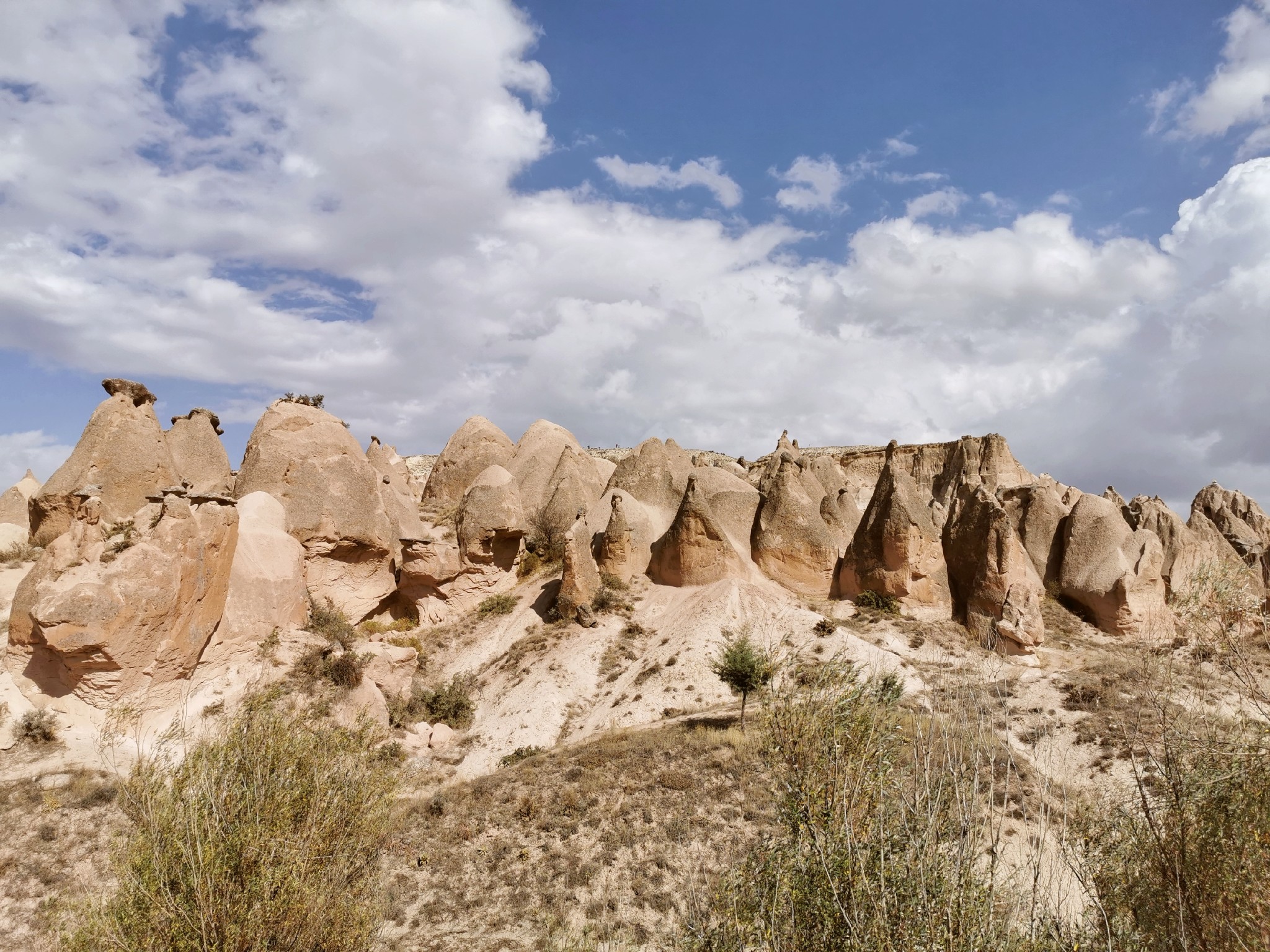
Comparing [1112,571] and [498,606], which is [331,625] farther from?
[1112,571]

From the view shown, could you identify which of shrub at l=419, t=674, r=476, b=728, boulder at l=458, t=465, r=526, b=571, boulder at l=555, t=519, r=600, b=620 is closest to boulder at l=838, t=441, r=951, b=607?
boulder at l=555, t=519, r=600, b=620

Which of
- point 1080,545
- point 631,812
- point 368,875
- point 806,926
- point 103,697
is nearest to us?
point 806,926

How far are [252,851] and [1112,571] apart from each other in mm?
29880

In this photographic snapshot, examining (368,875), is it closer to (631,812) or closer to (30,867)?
(631,812)

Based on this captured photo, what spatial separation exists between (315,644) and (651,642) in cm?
1045

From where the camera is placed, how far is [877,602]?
2681 cm

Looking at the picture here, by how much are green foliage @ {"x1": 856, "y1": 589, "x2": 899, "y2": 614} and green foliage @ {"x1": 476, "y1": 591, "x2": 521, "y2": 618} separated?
12.9 metres

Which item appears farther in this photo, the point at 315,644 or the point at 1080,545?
the point at 1080,545

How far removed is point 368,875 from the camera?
1064 centimetres

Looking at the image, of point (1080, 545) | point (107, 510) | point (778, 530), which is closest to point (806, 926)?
point (778, 530)

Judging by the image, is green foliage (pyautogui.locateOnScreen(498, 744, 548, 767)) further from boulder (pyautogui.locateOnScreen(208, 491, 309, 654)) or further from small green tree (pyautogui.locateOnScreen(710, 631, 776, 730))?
boulder (pyautogui.locateOnScreen(208, 491, 309, 654))

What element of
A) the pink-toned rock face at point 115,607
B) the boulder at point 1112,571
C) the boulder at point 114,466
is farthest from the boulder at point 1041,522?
the boulder at point 114,466

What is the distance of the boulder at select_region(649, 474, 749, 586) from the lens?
2706cm

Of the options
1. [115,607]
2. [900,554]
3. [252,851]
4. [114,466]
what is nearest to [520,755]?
[115,607]
